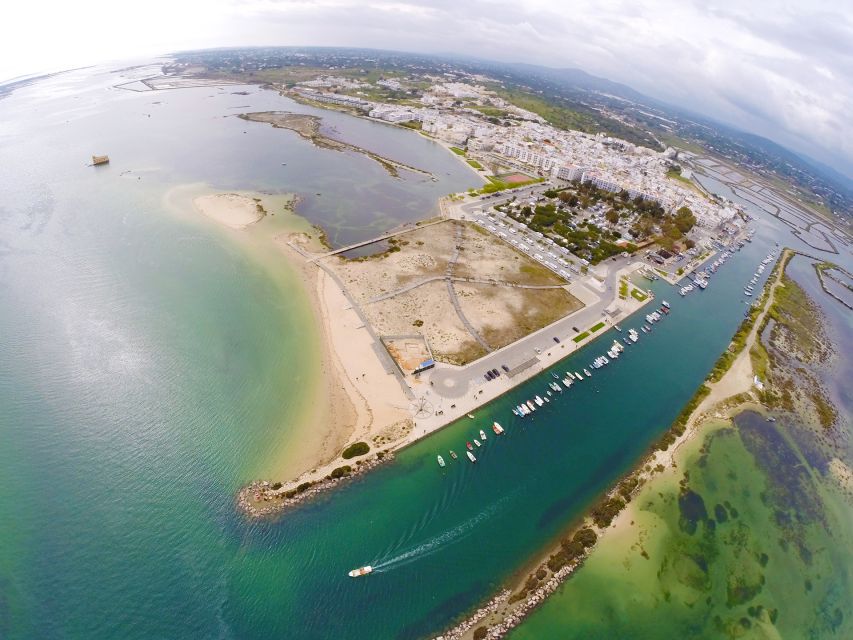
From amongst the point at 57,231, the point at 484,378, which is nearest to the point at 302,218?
the point at 57,231

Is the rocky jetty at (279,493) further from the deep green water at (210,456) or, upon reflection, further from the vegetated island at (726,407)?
the vegetated island at (726,407)

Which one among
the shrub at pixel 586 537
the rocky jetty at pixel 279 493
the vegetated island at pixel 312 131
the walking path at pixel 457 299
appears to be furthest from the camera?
the vegetated island at pixel 312 131

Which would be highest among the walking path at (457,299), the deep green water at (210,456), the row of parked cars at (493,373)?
the walking path at (457,299)

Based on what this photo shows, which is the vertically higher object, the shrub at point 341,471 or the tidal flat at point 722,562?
the tidal flat at point 722,562

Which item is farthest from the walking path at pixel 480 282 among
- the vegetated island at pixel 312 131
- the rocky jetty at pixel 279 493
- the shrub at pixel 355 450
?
the vegetated island at pixel 312 131

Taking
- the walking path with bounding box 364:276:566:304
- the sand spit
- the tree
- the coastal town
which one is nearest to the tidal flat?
the coastal town

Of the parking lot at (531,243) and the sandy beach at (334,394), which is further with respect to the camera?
the parking lot at (531,243)

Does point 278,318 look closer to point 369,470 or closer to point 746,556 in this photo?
point 369,470
